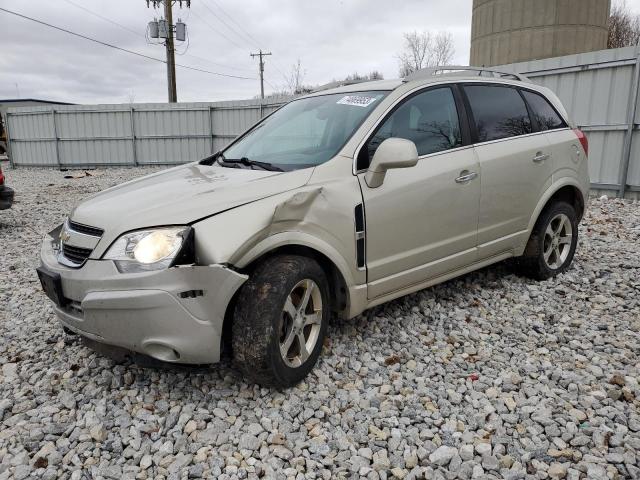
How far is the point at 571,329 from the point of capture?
3605mm

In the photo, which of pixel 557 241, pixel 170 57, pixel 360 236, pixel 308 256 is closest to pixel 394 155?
pixel 360 236

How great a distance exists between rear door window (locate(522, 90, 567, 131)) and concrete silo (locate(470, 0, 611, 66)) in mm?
20593

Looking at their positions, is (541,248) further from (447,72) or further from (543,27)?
(543,27)

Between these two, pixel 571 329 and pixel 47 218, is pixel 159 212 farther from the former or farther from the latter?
pixel 47 218

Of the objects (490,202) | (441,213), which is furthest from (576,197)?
(441,213)

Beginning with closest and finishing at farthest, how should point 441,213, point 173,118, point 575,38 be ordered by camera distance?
point 441,213 < point 173,118 < point 575,38

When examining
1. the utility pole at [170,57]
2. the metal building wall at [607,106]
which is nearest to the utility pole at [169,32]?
the utility pole at [170,57]

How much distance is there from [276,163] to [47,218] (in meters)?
6.96

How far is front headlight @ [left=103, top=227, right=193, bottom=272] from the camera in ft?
7.86

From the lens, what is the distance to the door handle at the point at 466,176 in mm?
3520

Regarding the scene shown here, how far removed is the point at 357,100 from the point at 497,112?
129 cm

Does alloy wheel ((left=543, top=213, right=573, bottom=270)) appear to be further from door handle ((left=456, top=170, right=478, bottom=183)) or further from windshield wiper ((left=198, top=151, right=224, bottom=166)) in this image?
windshield wiper ((left=198, top=151, right=224, bottom=166))

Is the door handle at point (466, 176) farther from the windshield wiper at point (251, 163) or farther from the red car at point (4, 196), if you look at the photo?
the red car at point (4, 196)

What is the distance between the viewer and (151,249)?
2426 mm
